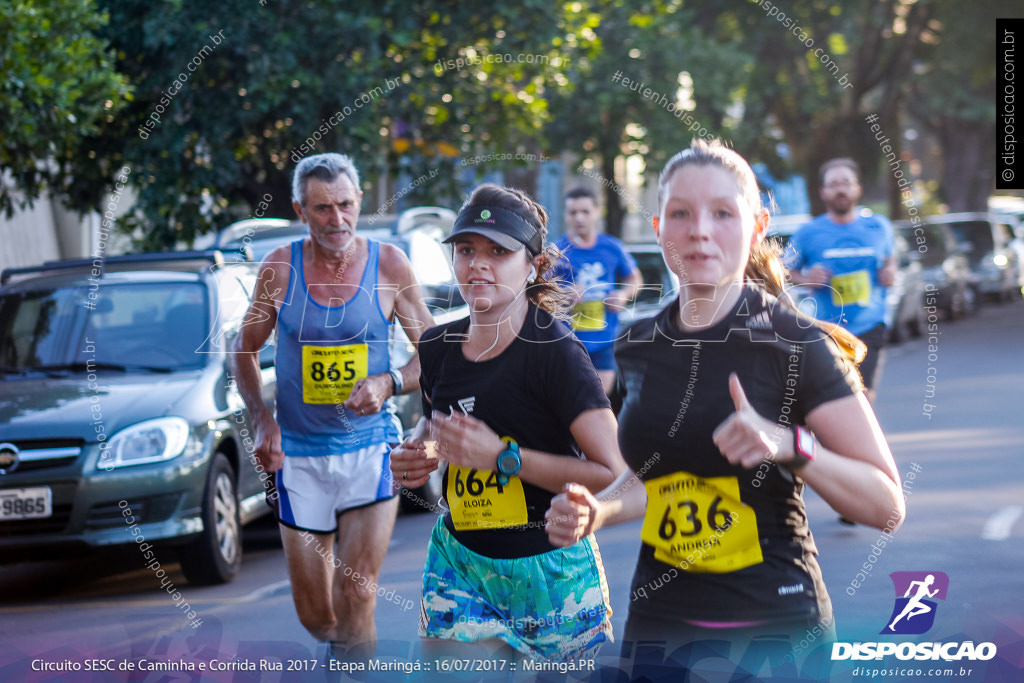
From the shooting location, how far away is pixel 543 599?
3461mm

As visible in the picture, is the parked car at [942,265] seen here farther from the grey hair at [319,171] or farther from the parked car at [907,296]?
the grey hair at [319,171]

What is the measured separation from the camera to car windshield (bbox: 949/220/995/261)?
27.2 m

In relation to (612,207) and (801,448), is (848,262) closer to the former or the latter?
(801,448)

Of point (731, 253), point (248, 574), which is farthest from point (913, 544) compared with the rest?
point (731, 253)

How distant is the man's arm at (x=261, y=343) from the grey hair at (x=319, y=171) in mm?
246

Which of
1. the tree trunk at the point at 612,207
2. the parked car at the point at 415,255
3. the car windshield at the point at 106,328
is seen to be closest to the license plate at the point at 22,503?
the car windshield at the point at 106,328

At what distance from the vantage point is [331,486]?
506 centimetres

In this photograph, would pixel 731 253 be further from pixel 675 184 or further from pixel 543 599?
pixel 543 599

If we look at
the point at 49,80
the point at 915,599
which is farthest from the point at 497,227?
the point at 49,80

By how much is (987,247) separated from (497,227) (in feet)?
86.5

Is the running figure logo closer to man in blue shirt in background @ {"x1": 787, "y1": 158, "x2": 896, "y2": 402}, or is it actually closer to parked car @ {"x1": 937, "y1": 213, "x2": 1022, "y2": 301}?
man in blue shirt in background @ {"x1": 787, "y1": 158, "x2": 896, "y2": 402}

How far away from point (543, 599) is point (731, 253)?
105 cm

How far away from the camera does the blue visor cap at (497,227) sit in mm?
3516

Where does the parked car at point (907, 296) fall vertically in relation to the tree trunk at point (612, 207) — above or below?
below
